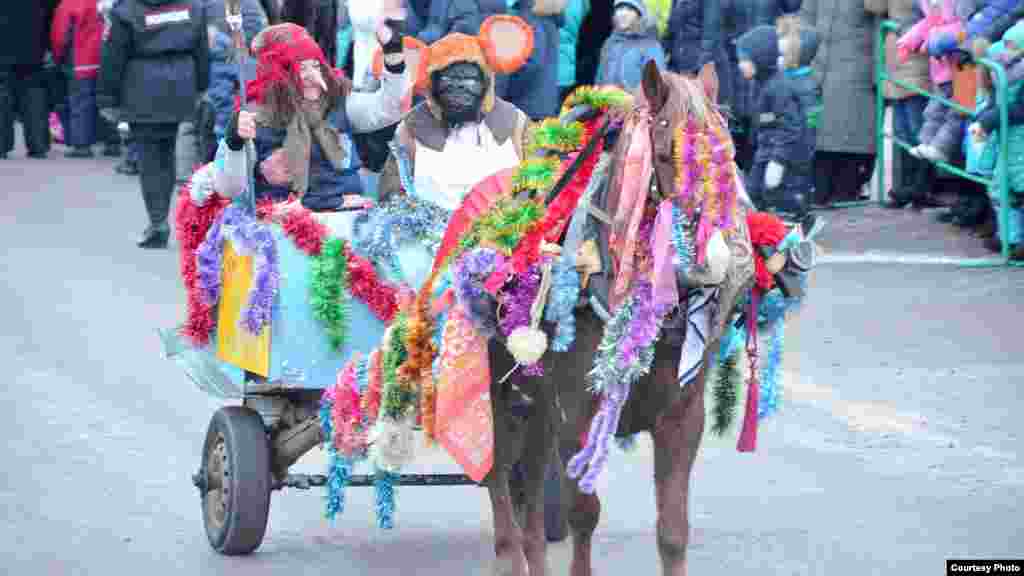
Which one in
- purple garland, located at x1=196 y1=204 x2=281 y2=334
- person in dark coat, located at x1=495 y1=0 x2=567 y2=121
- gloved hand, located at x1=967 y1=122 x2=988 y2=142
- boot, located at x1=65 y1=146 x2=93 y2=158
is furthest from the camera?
boot, located at x1=65 y1=146 x2=93 y2=158

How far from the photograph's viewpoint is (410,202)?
293 inches

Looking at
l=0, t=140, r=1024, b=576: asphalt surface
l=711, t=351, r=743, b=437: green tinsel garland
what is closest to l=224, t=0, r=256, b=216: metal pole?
l=0, t=140, r=1024, b=576: asphalt surface

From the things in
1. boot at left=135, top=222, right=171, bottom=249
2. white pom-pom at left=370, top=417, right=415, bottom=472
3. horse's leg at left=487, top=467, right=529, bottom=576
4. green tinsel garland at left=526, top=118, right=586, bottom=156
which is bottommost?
boot at left=135, top=222, right=171, bottom=249

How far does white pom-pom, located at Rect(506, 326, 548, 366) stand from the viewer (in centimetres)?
603

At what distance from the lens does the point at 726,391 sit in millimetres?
6641

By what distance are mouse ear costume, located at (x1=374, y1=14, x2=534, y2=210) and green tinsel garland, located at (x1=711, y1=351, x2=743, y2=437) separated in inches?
57.4

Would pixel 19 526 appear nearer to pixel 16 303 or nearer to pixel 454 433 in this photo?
pixel 454 433

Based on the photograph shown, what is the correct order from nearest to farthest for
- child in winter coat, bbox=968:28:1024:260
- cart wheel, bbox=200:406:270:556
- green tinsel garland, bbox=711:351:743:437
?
green tinsel garland, bbox=711:351:743:437 → cart wheel, bbox=200:406:270:556 → child in winter coat, bbox=968:28:1024:260

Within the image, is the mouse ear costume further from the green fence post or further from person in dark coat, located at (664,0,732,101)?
the green fence post

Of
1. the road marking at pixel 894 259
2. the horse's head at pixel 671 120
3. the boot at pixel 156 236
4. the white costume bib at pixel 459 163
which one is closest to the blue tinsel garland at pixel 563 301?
the horse's head at pixel 671 120

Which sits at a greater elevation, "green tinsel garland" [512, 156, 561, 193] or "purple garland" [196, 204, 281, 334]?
"green tinsel garland" [512, 156, 561, 193]

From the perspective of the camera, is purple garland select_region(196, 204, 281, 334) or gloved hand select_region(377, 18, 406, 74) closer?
purple garland select_region(196, 204, 281, 334)

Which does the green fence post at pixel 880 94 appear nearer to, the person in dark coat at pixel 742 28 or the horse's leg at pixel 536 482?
the person in dark coat at pixel 742 28

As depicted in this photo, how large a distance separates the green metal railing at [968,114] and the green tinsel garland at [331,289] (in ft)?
23.8
